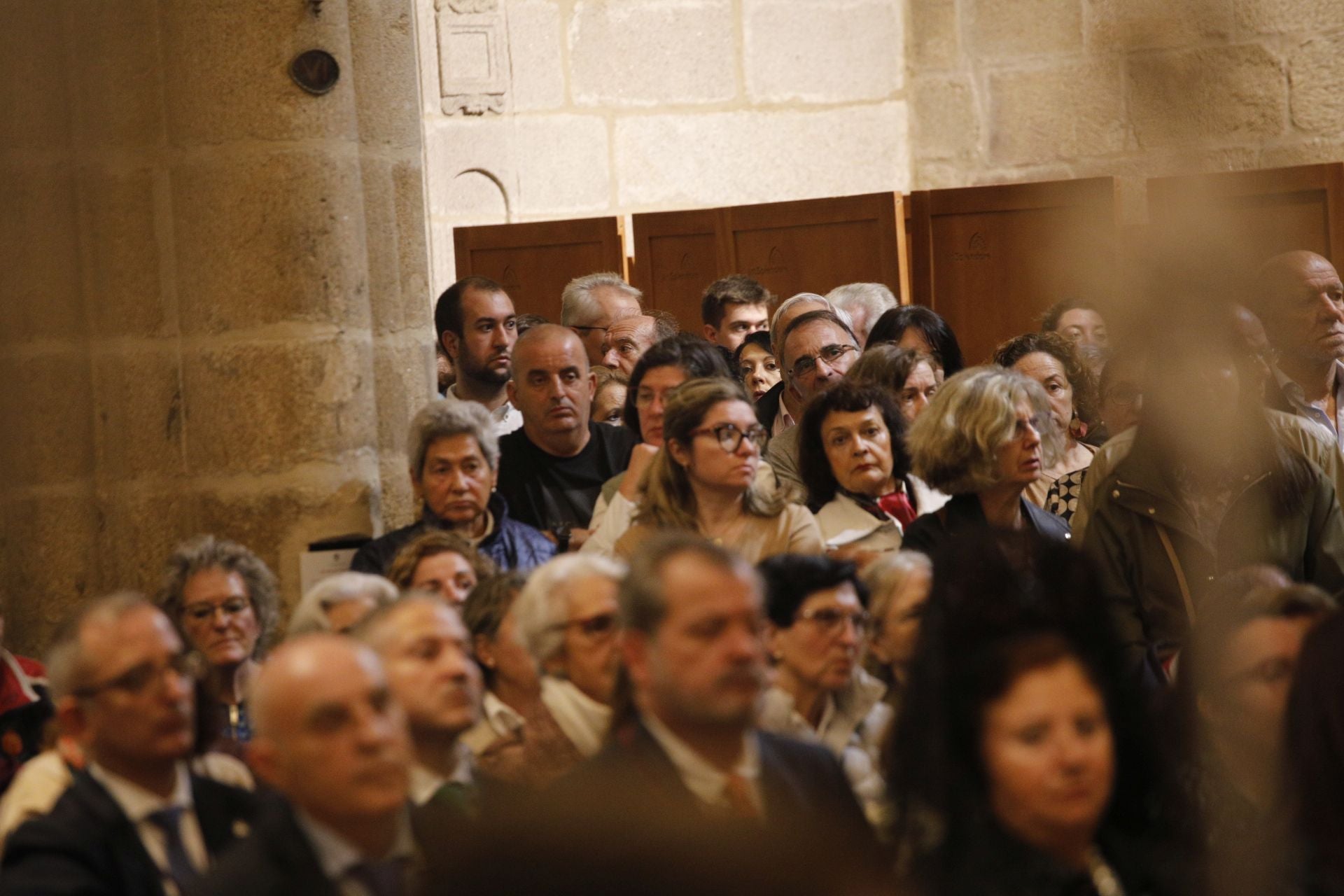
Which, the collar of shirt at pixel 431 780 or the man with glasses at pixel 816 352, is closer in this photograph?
the collar of shirt at pixel 431 780

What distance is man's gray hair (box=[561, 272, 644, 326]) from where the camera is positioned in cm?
668

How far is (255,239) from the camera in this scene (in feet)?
15.4

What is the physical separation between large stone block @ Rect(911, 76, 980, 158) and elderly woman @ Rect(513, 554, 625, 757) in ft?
18.3

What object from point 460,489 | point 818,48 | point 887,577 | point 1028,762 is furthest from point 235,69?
point 818,48

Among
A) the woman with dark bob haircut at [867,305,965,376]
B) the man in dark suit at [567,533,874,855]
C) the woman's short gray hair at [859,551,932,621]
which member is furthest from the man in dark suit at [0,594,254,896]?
the woman with dark bob haircut at [867,305,965,376]

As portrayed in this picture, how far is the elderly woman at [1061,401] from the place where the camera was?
5.21 m

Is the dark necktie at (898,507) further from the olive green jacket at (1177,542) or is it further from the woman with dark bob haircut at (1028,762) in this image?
the woman with dark bob haircut at (1028,762)

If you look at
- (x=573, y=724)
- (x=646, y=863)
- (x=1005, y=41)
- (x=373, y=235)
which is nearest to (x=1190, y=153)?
(x=646, y=863)

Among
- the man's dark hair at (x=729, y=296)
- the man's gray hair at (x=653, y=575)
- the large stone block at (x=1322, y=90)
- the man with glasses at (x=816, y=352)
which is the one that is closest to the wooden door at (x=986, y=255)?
the large stone block at (x=1322, y=90)

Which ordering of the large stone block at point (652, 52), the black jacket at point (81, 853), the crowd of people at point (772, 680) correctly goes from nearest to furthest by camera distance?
the crowd of people at point (772, 680), the black jacket at point (81, 853), the large stone block at point (652, 52)

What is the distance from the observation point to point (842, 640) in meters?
3.55

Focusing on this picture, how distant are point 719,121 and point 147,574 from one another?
4.57 meters

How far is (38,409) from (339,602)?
4.98 ft

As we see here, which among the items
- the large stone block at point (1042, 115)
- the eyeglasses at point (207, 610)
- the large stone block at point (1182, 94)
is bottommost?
the eyeglasses at point (207, 610)
